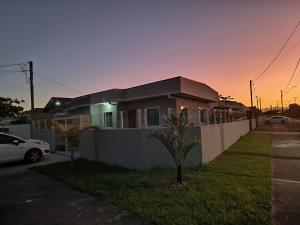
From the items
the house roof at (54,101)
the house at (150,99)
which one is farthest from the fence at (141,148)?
the house roof at (54,101)

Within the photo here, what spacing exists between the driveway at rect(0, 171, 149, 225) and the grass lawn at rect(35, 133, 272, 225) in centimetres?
27

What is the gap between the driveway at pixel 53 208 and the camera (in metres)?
4.59

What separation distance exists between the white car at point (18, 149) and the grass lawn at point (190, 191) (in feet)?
9.49

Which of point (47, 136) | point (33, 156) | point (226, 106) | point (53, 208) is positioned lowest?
point (53, 208)

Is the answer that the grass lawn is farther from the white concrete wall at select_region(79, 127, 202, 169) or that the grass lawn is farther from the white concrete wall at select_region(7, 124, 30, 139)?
A: the white concrete wall at select_region(7, 124, 30, 139)

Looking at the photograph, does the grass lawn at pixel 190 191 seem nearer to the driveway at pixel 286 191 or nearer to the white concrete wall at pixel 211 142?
the driveway at pixel 286 191

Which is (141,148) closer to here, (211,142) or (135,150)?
(135,150)

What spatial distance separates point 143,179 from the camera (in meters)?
7.02

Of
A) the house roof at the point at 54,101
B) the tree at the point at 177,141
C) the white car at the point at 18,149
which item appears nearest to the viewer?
the tree at the point at 177,141

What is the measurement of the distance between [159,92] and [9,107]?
581 inches

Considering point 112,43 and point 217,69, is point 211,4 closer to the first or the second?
point 112,43

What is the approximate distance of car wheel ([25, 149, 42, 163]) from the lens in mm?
11445

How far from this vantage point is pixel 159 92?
1600 centimetres

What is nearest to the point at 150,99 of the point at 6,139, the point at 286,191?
the point at 6,139
